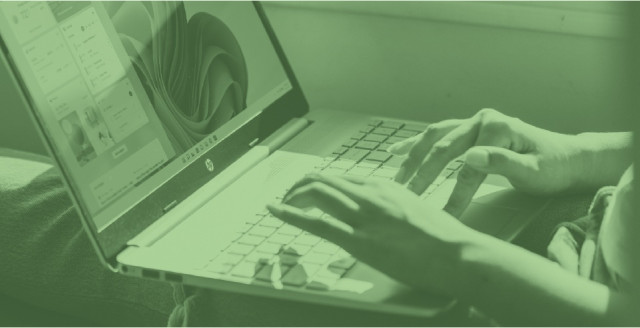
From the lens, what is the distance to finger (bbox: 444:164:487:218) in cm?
85

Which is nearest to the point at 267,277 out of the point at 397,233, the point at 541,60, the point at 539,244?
the point at 397,233

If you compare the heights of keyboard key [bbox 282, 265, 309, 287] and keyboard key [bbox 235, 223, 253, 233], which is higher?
keyboard key [bbox 235, 223, 253, 233]

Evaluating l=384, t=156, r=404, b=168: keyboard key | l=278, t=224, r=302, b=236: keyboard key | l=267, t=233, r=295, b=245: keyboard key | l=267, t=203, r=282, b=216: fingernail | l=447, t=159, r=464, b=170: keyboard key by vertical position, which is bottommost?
l=447, t=159, r=464, b=170: keyboard key

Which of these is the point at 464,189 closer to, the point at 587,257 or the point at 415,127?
the point at 587,257

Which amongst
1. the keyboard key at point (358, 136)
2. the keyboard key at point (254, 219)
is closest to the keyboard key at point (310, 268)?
the keyboard key at point (254, 219)

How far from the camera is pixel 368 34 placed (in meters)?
1.26

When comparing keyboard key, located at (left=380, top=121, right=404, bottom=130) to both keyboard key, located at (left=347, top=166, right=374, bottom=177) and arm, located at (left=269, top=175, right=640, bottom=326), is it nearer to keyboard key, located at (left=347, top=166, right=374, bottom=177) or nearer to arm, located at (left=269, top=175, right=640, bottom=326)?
keyboard key, located at (left=347, top=166, right=374, bottom=177)

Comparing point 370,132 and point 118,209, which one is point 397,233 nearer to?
point 118,209

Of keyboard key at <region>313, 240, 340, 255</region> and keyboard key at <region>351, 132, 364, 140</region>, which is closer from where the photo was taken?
keyboard key at <region>313, 240, 340, 255</region>

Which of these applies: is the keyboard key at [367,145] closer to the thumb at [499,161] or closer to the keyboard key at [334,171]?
the keyboard key at [334,171]

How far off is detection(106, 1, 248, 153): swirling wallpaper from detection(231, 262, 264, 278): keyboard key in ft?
0.71

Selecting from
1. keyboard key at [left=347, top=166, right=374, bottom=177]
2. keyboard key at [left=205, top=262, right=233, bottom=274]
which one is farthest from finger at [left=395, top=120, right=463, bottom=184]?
keyboard key at [left=205, top=262, right=233, bottom=274]

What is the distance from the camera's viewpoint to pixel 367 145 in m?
1.08

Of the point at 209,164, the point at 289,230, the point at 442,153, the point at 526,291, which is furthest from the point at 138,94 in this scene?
the point at 526,291
